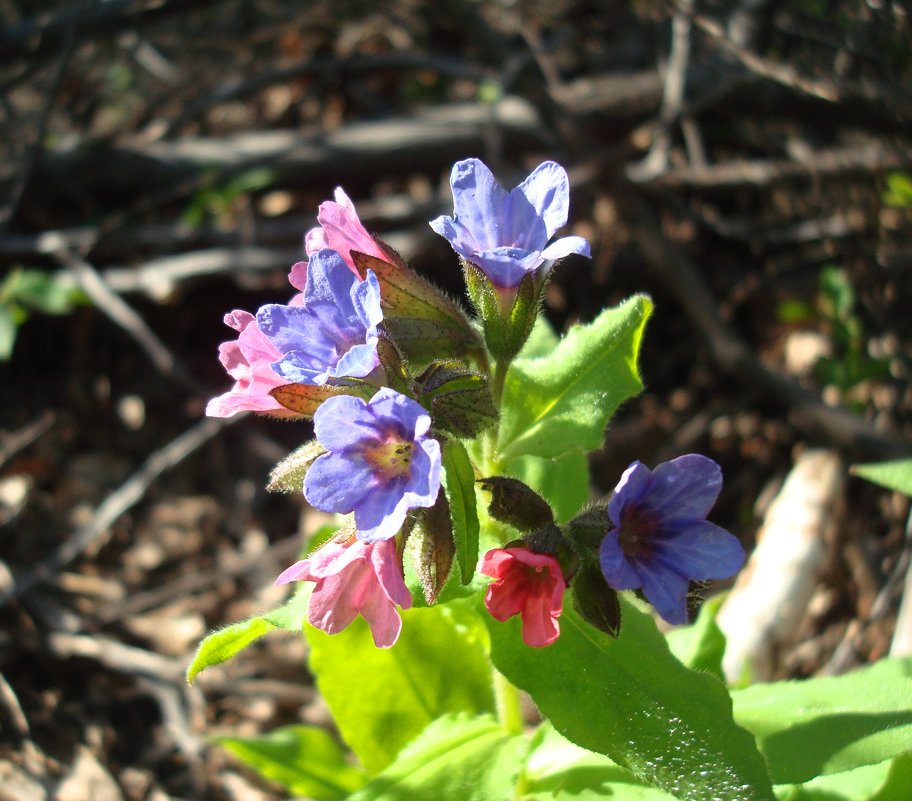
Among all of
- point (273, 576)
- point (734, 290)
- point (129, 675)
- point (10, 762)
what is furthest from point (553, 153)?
point (10, 762)

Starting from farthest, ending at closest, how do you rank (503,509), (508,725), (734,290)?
(734,290), (508,725), (503,509)

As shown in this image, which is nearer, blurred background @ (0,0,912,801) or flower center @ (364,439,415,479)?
flower center @ (364,439,415,479)

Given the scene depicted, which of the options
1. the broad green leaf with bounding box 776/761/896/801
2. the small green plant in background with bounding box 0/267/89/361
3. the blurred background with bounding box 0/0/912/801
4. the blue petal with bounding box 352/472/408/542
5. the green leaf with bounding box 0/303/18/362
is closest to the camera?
the blue petal with bounding box 352/472/408/542

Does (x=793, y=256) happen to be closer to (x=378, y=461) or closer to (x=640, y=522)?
(x=640, y=522)

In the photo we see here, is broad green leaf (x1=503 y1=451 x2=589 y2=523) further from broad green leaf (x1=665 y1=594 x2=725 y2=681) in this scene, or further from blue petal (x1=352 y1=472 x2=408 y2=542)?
blue petal (x1=352 y1=472 x2=408 y2=542)

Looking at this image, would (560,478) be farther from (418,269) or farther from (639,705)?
(418,269)

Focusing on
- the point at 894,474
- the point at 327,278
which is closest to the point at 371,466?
the point at 327,278

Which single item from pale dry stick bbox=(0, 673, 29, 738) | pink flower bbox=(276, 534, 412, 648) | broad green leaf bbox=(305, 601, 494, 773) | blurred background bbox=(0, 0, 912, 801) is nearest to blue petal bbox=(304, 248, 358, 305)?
pink flower bbox=(276, 534, 412, 648)
